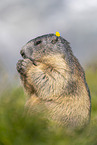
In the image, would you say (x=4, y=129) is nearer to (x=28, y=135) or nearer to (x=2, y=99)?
(x=28, y=135)

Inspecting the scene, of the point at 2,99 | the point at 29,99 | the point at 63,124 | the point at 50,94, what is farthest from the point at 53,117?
the point at 2,99

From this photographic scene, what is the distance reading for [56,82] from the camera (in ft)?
15.0

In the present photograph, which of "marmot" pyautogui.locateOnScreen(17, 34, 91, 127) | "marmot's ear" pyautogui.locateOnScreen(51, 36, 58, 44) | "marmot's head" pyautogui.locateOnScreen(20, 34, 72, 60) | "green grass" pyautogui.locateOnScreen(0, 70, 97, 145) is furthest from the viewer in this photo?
"marmot's ear" pyautogui.locateOnScreen(51, 36, 58, 44)

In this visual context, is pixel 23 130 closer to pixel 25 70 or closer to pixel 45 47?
pixel 25 70

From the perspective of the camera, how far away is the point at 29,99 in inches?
186

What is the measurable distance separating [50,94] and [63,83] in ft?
1.39

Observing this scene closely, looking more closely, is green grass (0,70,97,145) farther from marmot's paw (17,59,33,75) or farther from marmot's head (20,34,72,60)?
marmot's head (20,34,72,60)

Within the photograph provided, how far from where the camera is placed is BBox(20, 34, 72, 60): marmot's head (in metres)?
5.10

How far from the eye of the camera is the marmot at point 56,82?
170 inches

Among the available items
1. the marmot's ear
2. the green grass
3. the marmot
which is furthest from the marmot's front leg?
the green grass

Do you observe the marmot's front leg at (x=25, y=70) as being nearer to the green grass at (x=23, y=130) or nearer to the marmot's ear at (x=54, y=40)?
the marmot's ear at (x=54, y=40)

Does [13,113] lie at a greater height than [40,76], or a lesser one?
lesser

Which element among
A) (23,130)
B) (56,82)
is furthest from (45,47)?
(23,130)

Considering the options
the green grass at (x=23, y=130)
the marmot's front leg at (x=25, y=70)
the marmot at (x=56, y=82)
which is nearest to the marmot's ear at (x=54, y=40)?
the marmot at (x=56, y=82)
